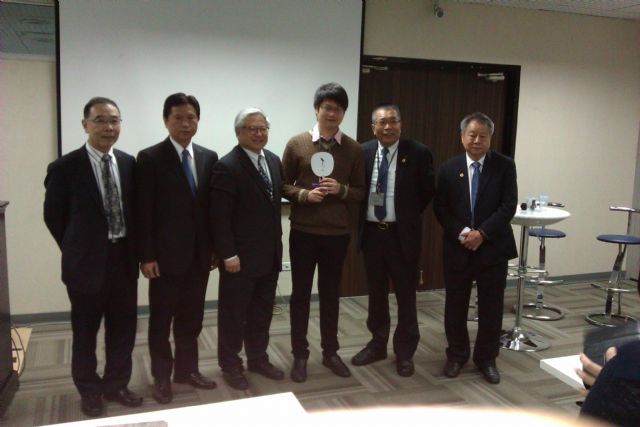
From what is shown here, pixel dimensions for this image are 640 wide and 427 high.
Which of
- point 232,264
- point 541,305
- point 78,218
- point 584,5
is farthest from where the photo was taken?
point 584,5

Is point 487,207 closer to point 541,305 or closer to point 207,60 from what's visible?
point 541,305

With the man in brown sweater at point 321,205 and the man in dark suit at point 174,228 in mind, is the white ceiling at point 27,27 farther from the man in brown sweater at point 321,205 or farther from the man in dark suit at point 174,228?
the man in brown sweater at point 321,205

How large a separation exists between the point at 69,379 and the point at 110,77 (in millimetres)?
1941

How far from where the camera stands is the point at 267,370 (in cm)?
299

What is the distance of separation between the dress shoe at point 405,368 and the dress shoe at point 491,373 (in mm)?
399

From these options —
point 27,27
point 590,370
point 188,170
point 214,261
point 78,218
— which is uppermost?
point 27,27

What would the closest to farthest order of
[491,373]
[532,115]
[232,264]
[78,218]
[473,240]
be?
[78,218]
[232,264]
[473,240]
[491,373]
[532,115]

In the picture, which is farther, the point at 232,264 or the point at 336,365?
the point at 336,365

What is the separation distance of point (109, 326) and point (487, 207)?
6.59 feet

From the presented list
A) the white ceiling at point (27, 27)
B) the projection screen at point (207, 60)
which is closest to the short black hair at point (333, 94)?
the projection screen at point (207, 60)

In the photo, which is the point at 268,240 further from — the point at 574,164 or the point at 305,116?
the point at 574,164

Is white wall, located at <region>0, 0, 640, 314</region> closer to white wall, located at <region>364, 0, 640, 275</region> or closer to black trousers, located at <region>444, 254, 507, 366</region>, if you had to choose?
white wall, located at <region>364, 0, 640, 275</region>

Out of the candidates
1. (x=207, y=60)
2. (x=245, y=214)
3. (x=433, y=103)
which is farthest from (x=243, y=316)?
(x=433, y=103)

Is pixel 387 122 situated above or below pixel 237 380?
above
